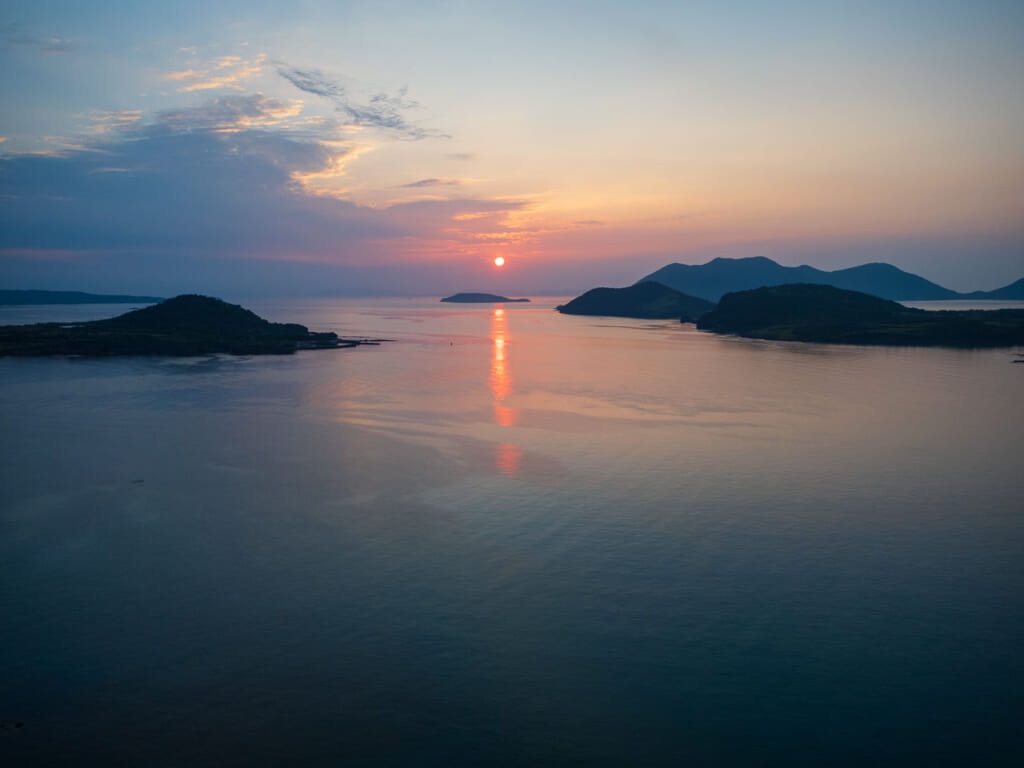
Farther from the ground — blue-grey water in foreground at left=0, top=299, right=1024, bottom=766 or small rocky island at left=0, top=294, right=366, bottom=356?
small rocky island at left=0, top=294, right=366, bottom=356

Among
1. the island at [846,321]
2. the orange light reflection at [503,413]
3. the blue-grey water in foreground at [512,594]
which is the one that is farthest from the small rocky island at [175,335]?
the island at [846,321]

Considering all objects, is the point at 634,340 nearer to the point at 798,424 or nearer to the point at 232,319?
the point at 232,319

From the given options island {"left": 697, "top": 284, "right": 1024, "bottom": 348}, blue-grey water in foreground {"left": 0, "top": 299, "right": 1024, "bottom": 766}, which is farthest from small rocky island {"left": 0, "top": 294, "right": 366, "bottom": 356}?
island {"left": 697, "top": 284, "right": 1024, "bottom": 348}

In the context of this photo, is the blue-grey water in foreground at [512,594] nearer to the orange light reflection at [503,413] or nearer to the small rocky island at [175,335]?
the orange light reflection at [503,413]

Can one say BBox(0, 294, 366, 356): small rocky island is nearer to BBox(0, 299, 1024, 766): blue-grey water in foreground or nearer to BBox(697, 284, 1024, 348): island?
BBox(0, 299, 1024, 766): blue-grey water in foreground

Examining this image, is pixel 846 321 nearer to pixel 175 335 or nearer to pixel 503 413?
pixel 503 413

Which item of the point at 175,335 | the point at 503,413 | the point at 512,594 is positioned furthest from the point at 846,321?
the point at 512,594
